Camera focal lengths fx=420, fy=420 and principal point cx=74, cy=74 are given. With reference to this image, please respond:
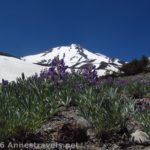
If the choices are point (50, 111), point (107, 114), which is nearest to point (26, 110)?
point (50, 111)

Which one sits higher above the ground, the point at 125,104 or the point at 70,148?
the point at 125,104

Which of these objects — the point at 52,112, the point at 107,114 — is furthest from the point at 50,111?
the point at 107,114

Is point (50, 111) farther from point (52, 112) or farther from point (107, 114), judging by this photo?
point (107, 114)

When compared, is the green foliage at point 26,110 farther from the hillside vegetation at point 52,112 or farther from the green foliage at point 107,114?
the green foliage at point 107,114

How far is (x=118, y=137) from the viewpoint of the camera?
15.5 feet

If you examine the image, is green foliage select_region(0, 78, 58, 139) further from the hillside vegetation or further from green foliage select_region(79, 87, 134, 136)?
green foliage select_region(79, 87, 134, 136)

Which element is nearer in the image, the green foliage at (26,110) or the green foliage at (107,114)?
the green foliage at (26,110)

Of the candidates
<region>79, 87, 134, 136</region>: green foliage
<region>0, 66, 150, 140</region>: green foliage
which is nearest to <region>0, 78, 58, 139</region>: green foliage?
<region>0, 66, 150, 140</region>: green foliage

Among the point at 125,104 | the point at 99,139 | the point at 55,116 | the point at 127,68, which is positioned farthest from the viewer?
the point at 127,68

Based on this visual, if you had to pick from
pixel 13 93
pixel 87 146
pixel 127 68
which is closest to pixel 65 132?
pixel 87 146

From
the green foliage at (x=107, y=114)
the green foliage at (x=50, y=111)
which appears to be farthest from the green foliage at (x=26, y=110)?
the green foliage at (x=107, y=114)

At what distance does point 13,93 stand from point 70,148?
1950 mm

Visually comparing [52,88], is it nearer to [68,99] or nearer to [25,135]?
[68,99]

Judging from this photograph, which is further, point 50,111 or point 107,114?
point 50,111
